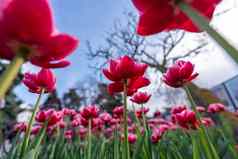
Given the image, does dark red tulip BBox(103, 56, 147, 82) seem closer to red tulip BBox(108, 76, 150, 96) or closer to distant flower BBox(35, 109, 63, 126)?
red tulip BBox(108, 76, 150, 96)

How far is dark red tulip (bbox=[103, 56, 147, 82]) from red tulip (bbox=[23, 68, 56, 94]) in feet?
0.62

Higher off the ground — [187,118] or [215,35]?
[187,118]

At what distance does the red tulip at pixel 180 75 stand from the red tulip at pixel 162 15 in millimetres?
488

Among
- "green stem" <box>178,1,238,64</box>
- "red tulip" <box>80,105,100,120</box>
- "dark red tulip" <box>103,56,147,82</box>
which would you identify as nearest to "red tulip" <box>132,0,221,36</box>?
"green stem" <box>178,1,238,64</box>

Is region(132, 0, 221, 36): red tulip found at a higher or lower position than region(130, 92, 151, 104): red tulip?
lower

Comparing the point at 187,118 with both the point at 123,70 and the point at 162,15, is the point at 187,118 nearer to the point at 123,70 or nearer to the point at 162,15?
the point at 123,70

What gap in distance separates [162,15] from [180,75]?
539 millimetres

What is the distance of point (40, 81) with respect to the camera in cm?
92

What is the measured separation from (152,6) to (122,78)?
1.63 ft

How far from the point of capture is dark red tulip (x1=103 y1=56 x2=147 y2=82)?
0.85m

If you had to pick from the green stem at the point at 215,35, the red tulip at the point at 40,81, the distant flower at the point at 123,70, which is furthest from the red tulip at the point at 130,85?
the green stem at the point at 215,35

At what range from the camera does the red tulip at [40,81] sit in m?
0.91

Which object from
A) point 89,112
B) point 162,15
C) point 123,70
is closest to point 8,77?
point 162,15

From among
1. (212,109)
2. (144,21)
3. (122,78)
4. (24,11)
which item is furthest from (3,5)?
(212,109)
